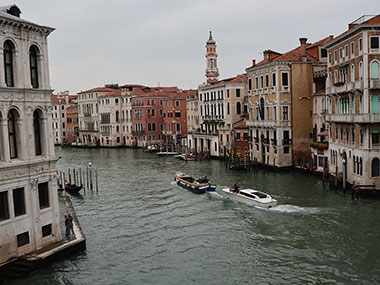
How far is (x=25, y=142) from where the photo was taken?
14906mm

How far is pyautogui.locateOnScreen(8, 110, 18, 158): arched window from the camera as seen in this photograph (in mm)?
14695

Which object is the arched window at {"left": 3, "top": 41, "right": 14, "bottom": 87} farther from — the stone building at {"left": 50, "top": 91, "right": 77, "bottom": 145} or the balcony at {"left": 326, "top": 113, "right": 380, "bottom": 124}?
the stone building at {"left": 50, "top": 91, "right": 77, "bottom": 145}

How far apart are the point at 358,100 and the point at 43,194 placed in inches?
737

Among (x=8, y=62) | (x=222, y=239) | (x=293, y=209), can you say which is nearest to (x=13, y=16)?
(x=8, y=62)

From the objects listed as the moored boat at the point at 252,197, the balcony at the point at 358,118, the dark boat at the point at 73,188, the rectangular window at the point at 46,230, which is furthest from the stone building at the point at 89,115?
the rectangular window at the point at 46,230

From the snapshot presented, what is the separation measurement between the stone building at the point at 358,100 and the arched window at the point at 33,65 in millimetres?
17728

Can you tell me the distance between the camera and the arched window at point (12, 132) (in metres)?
14.7

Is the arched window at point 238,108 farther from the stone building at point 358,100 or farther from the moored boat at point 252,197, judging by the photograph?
the moored boat at point 252,197

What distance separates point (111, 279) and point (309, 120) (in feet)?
88.9

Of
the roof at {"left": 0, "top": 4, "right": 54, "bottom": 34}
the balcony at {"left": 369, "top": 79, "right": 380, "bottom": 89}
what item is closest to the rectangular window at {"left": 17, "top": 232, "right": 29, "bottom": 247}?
the roof at {"left": 0, "top": 4, "right": 54, "bottom": 34}

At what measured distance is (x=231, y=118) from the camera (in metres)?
49.5

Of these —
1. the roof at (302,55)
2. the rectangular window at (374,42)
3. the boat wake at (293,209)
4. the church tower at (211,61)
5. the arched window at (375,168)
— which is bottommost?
the boat wake at (293,209)

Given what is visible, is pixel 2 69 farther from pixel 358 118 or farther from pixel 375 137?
pixel 375 137

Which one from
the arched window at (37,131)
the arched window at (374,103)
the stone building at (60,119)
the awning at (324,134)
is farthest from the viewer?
the stone building at (60,119)
